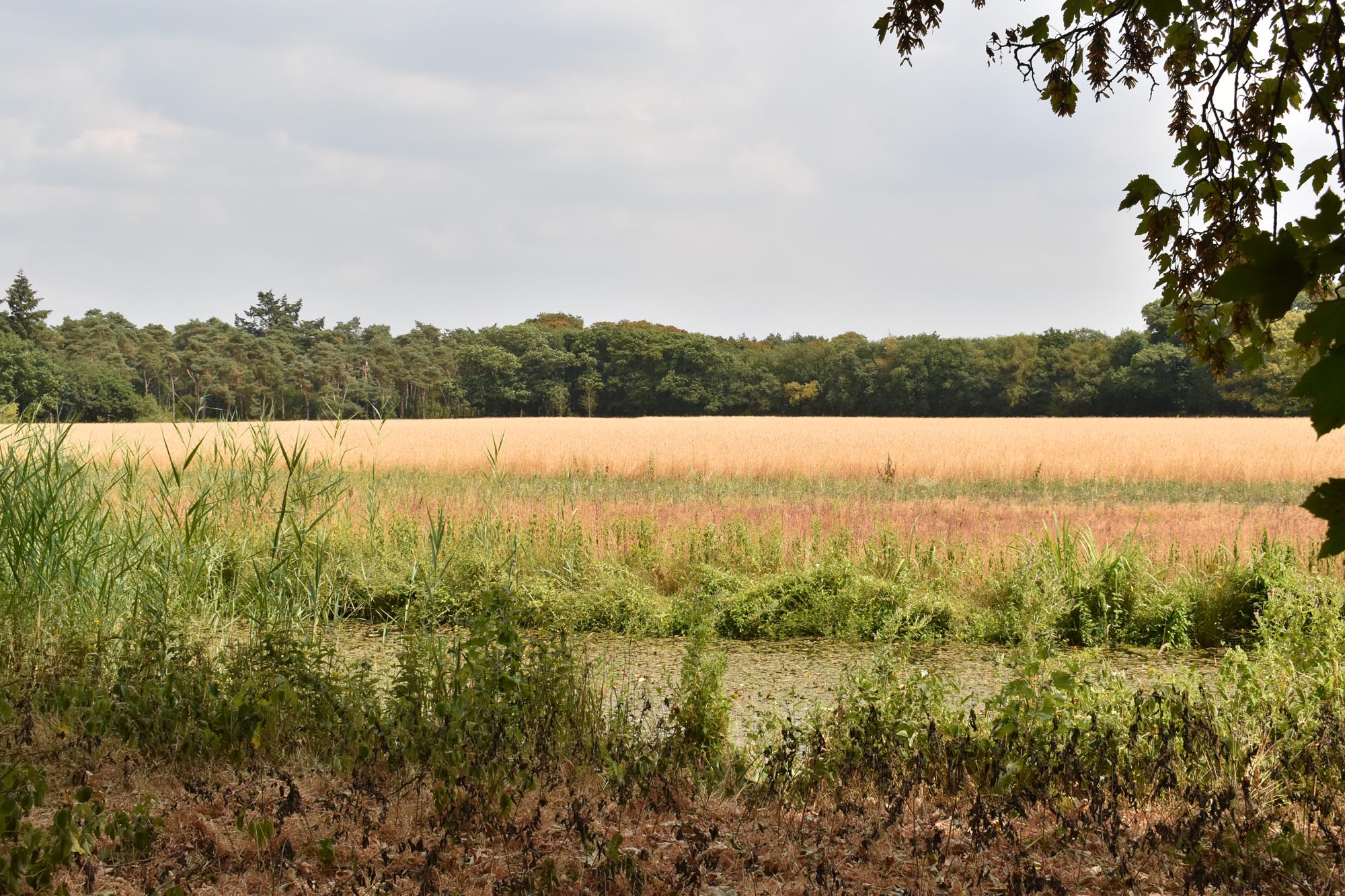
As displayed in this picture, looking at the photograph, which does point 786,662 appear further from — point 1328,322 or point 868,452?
point 868,452

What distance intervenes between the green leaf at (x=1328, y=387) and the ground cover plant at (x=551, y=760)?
176 centimetres

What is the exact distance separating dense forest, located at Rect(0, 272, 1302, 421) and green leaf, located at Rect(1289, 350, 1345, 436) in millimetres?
53559

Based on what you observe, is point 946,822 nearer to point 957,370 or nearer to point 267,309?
point 957,370

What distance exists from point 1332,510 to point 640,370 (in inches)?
2876

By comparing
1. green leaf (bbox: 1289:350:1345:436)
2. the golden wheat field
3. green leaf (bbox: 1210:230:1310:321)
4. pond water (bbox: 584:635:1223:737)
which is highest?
green leaf (bbox: 1210:230:1310:321)

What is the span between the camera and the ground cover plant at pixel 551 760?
3137 mm

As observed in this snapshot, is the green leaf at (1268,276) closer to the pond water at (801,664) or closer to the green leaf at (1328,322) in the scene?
the green leaf at (1328,322)

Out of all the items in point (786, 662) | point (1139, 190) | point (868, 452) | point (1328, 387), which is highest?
Answer: point (1139, 190)

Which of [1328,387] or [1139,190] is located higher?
[1139,190]

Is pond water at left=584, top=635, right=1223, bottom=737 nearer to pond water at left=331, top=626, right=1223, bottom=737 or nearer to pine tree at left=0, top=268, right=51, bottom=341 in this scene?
pond water at left=331, top=626, right=1223, bottom=737

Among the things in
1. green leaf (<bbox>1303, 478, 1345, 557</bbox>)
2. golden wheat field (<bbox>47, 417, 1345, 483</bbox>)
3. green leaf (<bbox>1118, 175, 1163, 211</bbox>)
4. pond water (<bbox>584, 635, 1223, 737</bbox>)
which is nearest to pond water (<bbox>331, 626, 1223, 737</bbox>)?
pond water (<bbox>584, 635, 1223, 737</bbox>)

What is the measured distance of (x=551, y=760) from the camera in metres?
3.97

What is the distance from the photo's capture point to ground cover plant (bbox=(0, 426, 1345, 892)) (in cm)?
314

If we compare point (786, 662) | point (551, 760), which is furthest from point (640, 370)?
point (551, 760)
